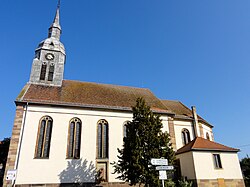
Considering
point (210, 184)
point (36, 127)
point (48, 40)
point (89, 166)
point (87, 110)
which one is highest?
point (48, 40)

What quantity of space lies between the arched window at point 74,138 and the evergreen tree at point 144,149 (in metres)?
5.60

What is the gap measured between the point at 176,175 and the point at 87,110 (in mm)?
11405

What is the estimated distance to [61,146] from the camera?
57.3 feet

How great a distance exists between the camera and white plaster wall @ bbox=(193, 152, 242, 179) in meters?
17.3

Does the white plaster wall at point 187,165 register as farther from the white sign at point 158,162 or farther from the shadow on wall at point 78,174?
the white sign at point 158,162

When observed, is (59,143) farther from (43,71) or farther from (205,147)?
(205,147)

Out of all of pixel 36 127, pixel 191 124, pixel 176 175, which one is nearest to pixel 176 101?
pixel 191 124

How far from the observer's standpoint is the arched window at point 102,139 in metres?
18.6

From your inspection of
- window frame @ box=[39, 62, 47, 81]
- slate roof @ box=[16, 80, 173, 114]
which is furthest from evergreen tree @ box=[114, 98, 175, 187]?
window frame @ box=[39, 62, 47, 81]

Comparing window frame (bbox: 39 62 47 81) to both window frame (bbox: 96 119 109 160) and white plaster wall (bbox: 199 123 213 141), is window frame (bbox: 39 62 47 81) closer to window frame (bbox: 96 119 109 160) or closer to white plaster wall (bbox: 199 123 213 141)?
window frame (bbox: 96 119 109 160)

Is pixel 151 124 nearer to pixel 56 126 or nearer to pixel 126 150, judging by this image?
pixel 126 150

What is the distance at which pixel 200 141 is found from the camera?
1966 cm

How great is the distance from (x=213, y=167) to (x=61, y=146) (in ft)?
47.6

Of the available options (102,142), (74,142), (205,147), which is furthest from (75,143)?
(205,147)
